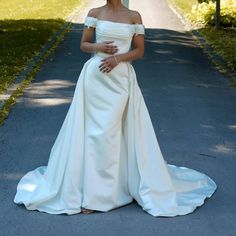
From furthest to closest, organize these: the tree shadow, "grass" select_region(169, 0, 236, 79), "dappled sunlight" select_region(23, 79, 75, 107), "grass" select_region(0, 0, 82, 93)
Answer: "grass" select_region(169, 0, 236, 79)
"grass" select_region(0, 0, 82, 93)
"dappled sunlight" select_region(23, 79, 75, 107)
the tree shadow

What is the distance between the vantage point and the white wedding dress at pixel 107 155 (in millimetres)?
5246

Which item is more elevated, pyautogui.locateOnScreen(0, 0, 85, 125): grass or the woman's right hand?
the woman's right hand

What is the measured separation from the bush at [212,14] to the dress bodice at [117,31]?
53.1ft

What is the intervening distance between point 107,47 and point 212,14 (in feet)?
55.3

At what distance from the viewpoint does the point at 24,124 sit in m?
8.33

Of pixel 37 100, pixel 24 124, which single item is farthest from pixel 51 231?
pixel 37 100

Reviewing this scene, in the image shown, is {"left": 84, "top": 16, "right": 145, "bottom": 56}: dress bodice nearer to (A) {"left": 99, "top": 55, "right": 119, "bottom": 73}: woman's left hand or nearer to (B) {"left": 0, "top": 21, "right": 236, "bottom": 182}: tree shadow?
(A) {"left": 99, "top": 55, "right": 119, "bottom": 73}: woman's left hand

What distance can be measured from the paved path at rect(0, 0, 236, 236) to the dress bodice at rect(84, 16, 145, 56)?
1.41 metres

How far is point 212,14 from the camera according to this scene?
2148 cm

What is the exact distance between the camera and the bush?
21.0 metres

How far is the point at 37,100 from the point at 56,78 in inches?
78.4

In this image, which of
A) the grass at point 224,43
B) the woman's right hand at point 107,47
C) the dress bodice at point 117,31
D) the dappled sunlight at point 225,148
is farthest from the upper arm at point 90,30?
the grass at point 224,43

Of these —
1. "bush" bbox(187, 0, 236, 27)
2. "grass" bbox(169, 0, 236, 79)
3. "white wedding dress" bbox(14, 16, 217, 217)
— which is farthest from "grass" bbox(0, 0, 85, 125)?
"bush" bbox(187, 0, 236, 27)

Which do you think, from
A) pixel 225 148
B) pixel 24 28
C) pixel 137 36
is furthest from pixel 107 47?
pixel 24 28
